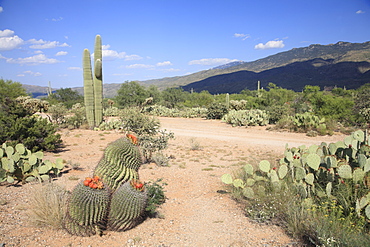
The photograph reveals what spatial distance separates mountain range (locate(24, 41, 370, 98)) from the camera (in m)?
76.8

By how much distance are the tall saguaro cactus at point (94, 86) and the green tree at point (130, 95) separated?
1091cm

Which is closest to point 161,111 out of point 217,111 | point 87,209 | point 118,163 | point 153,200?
point 217,111

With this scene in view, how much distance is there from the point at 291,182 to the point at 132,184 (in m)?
2.95

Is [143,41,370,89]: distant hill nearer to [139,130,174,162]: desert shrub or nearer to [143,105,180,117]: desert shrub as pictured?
[143,105,180,117]: desert shrub

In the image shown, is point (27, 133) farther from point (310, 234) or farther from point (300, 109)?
point (300, 109)

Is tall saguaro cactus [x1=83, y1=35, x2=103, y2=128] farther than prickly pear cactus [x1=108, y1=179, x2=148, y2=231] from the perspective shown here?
Yes

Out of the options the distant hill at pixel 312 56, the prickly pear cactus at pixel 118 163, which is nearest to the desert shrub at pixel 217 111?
the prickly pear cactus at pixel 118 163

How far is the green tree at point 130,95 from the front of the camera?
27.9 metres

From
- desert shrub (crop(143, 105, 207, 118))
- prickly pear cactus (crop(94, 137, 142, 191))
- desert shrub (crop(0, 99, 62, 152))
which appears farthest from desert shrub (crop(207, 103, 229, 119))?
prickly pear cactus (crop(94, 137, 142, 191))

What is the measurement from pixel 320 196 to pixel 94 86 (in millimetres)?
14705

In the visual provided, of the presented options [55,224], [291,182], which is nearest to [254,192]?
[291,182]

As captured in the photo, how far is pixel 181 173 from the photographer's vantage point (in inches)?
293

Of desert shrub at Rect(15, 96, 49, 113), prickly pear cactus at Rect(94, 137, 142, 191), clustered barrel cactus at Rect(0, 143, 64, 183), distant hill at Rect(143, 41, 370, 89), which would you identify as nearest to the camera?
prickly pear cactus at Rect(94, 137, 142, 191)

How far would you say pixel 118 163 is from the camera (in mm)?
4430
